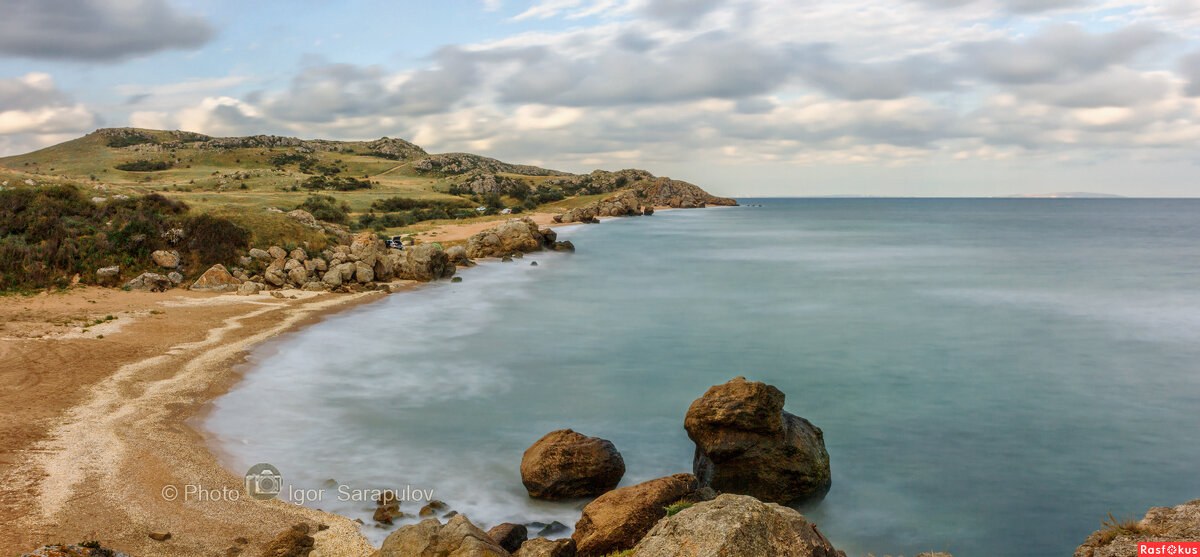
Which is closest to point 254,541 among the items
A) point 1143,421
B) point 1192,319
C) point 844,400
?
point 844,400

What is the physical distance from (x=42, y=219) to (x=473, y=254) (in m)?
17.4

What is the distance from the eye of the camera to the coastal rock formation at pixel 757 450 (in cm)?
847

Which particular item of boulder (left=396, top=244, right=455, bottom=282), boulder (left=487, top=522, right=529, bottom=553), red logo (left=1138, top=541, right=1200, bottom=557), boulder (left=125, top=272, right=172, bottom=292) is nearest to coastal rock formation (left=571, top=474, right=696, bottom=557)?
boulder (left=487, top=522, right=529, bottom=553)

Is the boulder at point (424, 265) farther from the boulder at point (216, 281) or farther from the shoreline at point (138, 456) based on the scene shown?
the shoreline at point (138, 456)

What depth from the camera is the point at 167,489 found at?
7.54 m

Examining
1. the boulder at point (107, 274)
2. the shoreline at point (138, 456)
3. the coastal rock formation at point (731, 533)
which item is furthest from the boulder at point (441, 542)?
the boulder at point (107, 274)

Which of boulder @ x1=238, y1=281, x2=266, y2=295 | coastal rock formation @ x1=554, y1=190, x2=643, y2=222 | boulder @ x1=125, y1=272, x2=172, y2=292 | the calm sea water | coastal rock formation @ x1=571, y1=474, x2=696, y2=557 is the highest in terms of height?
coastal rock formation @ x1=554, y1=190, x2=643, y2=222

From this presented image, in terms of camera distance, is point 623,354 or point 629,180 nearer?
point 623,354

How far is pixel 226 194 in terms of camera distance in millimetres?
42938

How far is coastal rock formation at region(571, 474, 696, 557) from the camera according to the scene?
6148 millimetres

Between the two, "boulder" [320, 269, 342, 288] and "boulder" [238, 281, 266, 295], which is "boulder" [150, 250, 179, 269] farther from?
"boulder" [320, 269, 342, 288]

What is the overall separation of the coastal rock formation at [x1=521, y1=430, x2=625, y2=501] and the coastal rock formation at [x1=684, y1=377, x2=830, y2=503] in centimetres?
146

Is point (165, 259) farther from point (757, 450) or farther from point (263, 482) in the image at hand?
point (757, 450)

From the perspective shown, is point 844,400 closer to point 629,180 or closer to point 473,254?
point 473,254
